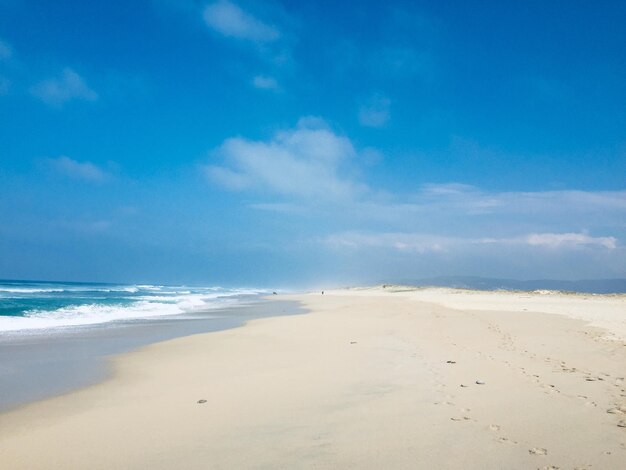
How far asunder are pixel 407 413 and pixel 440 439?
38.7 inches

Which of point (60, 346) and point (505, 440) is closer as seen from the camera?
point (505, 440)

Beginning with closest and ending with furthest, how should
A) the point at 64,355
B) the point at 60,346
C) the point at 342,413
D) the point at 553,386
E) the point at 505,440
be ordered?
the point at 505,440 < the point at 342,413 < the point at 553,386 < the point at 64,355 < the point at 60,346

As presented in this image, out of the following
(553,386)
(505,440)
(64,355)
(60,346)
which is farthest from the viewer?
(60,346)

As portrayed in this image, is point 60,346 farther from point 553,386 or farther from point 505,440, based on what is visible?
point 553,386

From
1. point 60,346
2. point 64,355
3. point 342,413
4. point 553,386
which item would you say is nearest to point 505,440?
point 342,413

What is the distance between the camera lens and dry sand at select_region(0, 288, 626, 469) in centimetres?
449

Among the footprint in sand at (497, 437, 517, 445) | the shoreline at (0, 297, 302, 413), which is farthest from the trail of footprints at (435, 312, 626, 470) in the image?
the shoreline at (0, 297, 302, 413)

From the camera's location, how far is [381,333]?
49.3 feet

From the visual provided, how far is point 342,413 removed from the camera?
19.5ft

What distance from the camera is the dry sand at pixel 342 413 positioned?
449cm

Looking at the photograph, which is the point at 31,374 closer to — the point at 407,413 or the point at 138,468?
the point at 138,468

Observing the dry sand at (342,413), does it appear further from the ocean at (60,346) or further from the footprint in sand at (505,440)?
the ocean at (60,346)

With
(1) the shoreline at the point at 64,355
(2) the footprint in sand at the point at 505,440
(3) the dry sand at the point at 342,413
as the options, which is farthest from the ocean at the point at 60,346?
(2) the footprint in sand at the point at 505,440

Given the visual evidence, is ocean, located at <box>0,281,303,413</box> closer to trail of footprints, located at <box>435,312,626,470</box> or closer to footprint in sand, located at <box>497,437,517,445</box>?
trail of footprints, located at <box>435,312,626,470</box>
